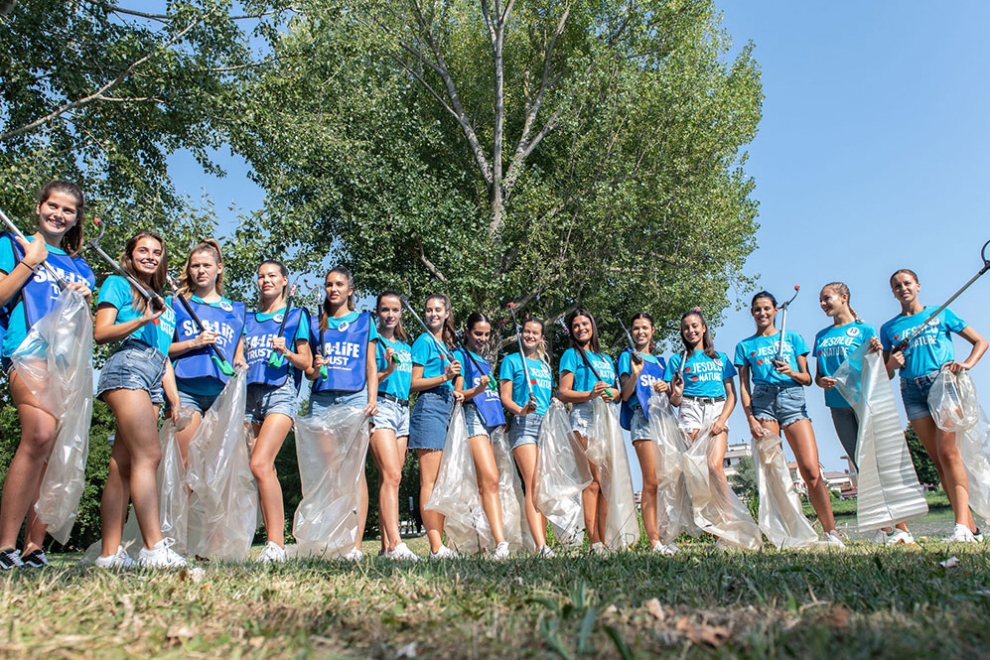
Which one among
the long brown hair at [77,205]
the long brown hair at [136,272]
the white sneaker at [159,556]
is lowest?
the white sneaker at [159,556]

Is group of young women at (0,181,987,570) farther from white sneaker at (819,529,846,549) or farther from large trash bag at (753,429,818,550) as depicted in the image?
large trash bag at (753,429,818,550)

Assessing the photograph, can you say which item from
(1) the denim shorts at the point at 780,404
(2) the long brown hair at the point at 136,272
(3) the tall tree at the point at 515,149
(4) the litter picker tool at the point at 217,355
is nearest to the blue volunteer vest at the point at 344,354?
(4) the litter picker tool at the point at 217,355

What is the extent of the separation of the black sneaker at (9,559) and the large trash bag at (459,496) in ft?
8.34

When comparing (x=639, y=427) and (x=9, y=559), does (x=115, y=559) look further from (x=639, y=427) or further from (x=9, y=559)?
(x=639, y=427)

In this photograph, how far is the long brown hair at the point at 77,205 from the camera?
12.6 feet

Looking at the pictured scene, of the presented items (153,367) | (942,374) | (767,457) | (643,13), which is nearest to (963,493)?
(942,374)

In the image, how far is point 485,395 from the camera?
237 inches

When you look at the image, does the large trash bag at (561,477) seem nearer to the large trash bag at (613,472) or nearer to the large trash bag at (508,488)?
the large trash bag at (613,472)

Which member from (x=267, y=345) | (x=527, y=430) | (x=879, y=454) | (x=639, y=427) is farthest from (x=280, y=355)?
(x=879, y=454)

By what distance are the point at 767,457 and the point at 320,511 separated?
3110mm

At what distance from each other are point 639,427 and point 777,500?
1083 millimetres

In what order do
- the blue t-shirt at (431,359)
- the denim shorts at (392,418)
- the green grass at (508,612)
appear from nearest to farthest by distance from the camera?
the green grass at (508,612) < the denim shorts at (392,418) < the blue t-shirt at (431,359)

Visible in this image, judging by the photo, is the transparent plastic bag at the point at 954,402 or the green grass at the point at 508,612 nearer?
the green grass at the point at 508,612

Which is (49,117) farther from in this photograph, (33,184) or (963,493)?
(963,493)
